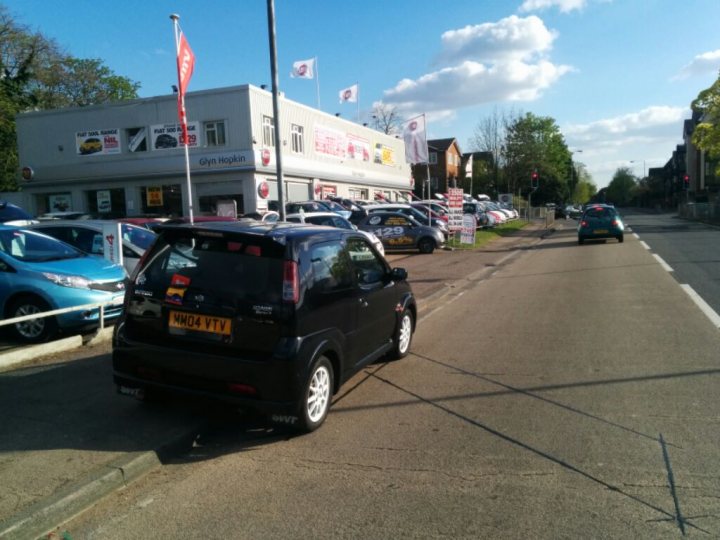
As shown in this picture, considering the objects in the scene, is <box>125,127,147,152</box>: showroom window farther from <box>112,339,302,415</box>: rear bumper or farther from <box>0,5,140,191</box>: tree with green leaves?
<box>112,339,302,415</box>: rear bumper

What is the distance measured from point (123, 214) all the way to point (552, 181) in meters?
65.3

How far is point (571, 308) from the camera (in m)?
10.2

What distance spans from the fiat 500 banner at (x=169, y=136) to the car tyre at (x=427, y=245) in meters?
15.9

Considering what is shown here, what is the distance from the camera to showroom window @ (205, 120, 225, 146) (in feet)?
103

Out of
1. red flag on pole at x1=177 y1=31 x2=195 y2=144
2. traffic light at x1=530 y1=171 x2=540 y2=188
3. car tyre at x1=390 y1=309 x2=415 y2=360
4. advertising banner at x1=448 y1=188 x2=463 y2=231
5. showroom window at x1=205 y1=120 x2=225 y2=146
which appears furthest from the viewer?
traffic light at x1=530 y1=171 x2=540 y2=188

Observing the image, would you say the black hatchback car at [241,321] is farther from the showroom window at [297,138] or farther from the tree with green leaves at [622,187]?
the tree with green leaves at [622,187]

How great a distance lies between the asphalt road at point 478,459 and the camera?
3.37 meters

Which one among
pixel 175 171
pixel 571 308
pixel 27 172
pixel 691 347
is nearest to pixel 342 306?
pixel 691 347

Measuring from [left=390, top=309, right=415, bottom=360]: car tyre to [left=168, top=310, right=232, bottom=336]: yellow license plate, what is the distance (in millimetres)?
2690

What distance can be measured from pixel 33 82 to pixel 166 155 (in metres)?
23.7

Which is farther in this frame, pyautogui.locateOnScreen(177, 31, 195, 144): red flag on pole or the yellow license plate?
pyautogui.locateOnScreen(177, 31, 195, 144): red flag on pole

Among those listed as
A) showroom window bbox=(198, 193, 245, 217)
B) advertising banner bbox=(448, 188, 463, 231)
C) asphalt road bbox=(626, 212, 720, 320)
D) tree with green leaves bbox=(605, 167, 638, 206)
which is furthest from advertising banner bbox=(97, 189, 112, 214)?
tree with green leaves bbox=(605, 167, 638, 206)

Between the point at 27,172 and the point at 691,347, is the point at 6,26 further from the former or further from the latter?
the point at 691,347

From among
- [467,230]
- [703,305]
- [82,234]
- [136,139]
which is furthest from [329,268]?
[136,139]
